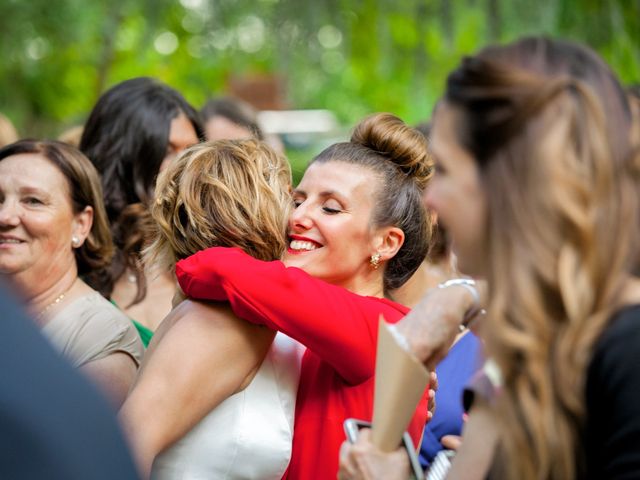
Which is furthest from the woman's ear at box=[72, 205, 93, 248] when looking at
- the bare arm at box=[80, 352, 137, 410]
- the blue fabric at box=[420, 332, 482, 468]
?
the blue fabric at box=[420, 332, 482, 468]

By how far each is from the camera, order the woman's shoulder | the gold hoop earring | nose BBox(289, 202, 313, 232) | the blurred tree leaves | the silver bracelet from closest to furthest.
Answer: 1. the silver bracelet
2. nose BBox(289, 202, 313, 232)
3. the gold hoop earring
4. the woman's shoulder
5. the blurred tree leaves

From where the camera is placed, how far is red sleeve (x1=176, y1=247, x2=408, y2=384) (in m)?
2.56

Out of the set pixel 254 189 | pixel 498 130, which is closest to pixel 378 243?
pixel 254 189

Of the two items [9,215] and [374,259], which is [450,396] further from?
[9,215]

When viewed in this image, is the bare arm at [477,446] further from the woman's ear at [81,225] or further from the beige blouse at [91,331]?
the woman's ear at [81,225]

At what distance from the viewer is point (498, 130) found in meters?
1.75

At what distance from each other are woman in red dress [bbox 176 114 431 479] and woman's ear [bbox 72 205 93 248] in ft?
3.87

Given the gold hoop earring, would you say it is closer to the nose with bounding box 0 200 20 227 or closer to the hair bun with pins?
the hair bun with pins

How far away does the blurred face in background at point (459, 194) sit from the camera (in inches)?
70.6

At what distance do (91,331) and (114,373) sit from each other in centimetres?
20

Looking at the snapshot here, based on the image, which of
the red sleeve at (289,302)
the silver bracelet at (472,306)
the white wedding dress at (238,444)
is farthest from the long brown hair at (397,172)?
the silver bracelet at (472,306)

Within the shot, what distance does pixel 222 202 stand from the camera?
2.77 meters

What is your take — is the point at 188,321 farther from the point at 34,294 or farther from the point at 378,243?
the point at 34,294

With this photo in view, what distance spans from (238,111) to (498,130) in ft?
16.8
